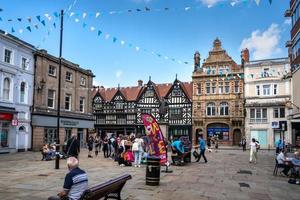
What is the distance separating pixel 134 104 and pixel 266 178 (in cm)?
4216

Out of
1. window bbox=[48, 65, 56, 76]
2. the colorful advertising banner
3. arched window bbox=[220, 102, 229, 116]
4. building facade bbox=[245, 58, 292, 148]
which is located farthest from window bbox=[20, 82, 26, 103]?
arched window bbox=[220, 102, 229, 116]

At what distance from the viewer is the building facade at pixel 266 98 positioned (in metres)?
43.9

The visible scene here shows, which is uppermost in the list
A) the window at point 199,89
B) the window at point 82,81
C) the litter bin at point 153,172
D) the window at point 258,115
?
the window at point 199,89

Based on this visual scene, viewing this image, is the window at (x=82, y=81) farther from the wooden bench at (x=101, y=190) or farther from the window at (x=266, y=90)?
the wooden bench at (x=101, y=190)

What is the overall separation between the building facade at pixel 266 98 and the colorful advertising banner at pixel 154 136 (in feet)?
113

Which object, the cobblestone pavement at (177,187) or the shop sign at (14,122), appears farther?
the shop sign at (14,122)

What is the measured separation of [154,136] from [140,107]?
134 ft

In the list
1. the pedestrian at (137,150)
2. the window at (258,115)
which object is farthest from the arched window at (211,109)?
the pedestrian at (137,150)

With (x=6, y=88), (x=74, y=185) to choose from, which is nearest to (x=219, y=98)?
(x=6, y=88)

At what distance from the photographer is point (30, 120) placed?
27.1 meters

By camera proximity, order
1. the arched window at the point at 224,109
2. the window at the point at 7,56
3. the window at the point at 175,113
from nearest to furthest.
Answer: the window at the point at 7,56 → the arched window at the point at 224,109 → the window at the point at 175,113

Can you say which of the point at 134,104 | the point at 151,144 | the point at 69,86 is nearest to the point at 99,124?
the point at 134,104

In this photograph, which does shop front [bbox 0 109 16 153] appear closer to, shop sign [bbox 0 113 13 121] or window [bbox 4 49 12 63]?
shop sign [bbox 0 113 13 121]

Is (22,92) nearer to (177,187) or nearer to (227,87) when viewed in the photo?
(177,187)
